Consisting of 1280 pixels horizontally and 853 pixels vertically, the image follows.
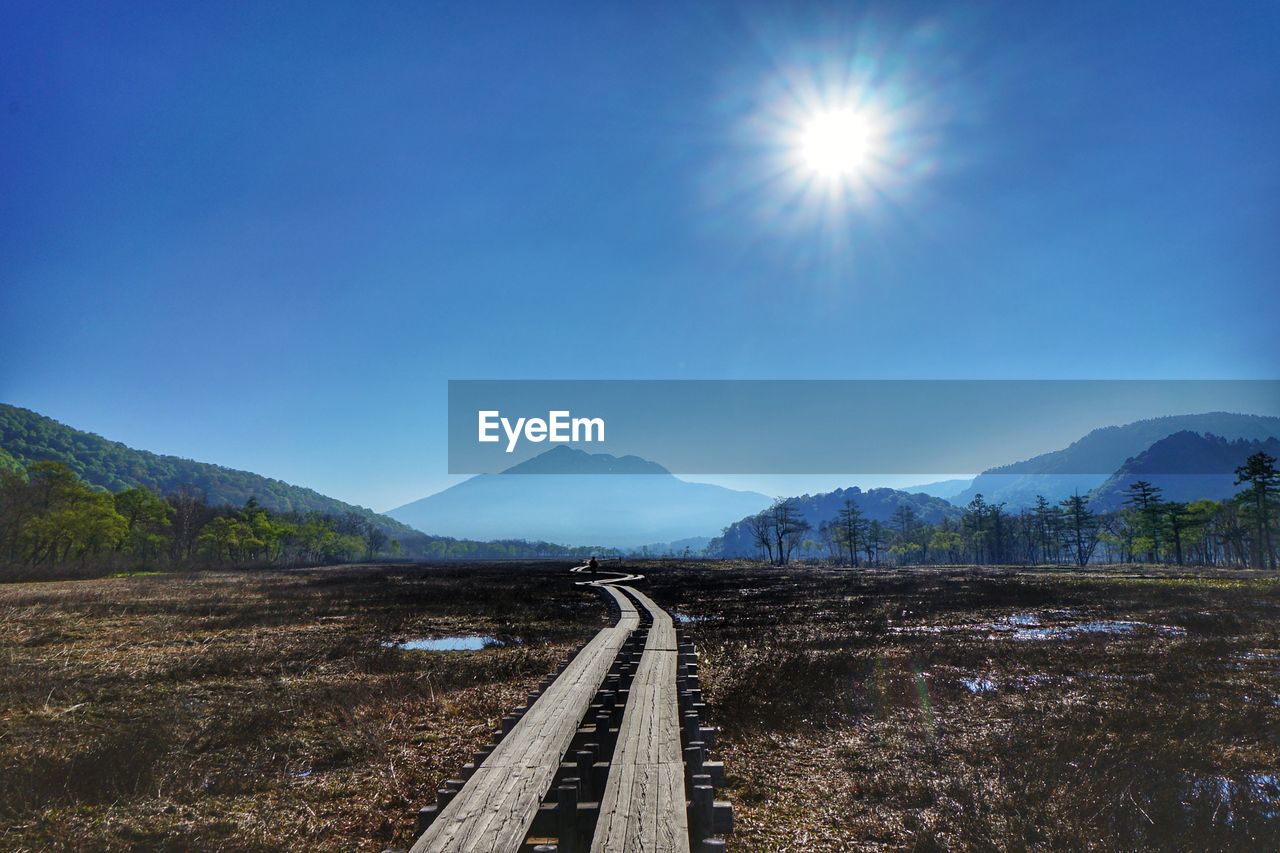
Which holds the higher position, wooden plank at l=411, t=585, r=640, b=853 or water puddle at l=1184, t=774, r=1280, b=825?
wooden plank at l=411, t=585, r=640, b=853

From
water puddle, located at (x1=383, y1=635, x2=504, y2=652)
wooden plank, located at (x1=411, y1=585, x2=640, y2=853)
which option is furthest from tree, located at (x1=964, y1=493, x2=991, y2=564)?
wooden plank, located at (x1=411, y1=585, x2=640, y2=853)

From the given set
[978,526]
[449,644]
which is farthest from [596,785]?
[978,526]

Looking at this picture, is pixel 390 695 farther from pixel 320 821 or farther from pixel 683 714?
pixel 683 714

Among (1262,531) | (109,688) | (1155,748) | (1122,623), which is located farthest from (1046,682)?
(1262,531)

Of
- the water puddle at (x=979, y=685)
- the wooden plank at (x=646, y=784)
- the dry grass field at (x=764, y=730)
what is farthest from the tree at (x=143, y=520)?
the water puddle at (x=979, y=685)

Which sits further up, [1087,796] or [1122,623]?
[1087,796]

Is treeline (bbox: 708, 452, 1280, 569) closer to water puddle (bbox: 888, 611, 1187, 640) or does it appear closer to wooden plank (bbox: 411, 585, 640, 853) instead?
water puddle (bbox: 888, 611, 1187, 640)
